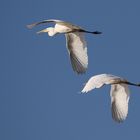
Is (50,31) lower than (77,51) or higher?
higher

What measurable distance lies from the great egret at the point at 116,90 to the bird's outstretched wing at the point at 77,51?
0.85 m

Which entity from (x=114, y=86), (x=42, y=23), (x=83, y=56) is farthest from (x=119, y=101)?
(x=42, y=23)

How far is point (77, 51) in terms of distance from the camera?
1870cm

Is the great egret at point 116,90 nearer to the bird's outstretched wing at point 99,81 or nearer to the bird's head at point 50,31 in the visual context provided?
the bird's outstretched wing at point 99,81

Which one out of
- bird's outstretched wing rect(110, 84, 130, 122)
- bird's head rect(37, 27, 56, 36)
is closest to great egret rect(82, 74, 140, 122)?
bird's outstretched wing rect(110, 84, 130, 122)

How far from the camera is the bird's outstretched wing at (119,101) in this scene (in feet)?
56.6

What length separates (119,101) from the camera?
58.2ft

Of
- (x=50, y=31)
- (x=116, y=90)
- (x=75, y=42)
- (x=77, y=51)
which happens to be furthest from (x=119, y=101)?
(x=50, y=31)

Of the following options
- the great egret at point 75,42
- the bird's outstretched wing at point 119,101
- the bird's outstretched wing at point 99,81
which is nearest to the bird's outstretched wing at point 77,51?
the great egret at point 75,42

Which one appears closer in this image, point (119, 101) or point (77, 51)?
point (119, 101)

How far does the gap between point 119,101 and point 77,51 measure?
1.95 meters

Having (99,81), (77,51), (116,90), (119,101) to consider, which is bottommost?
(119,101)

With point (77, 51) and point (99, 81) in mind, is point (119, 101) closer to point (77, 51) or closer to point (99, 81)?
point (99, 81)

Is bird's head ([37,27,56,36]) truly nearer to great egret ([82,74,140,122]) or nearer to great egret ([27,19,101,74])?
great egret ([27,19,101,74])
